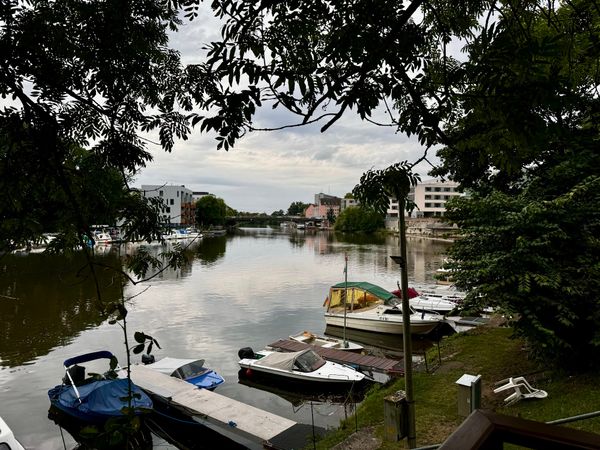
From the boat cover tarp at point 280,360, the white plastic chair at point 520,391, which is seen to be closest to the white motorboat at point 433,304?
the boat cover tarp at point 280,360

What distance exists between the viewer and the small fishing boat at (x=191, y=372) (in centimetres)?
1347

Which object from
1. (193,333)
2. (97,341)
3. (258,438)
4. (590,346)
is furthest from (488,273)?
(97,341)

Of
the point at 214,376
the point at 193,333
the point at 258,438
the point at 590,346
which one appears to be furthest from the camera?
the point at 193,333

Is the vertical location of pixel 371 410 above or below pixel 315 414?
above

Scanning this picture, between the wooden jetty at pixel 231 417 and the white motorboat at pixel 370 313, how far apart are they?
836cm

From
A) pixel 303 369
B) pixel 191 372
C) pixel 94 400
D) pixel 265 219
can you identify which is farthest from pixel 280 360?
pixel 265 219

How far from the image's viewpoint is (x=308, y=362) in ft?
47.1

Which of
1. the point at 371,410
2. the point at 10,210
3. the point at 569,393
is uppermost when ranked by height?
the point at 10,210

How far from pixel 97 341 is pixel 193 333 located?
4303 millimetres

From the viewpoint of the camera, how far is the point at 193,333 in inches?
807

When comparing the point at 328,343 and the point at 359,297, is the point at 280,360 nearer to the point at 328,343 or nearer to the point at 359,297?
the point at 328,343

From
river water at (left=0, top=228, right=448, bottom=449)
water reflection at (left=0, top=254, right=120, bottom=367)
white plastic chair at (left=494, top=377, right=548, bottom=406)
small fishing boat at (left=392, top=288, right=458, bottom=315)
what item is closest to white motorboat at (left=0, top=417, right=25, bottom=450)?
river water at (left=0, top=228, right=448, bottom=449)

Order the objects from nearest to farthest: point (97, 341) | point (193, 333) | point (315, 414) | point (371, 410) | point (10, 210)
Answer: point (10, 210), point (371, 410), point (315, 414), point (97, 341), point (193, 333)

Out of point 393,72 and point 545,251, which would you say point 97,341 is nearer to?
point 545,251
